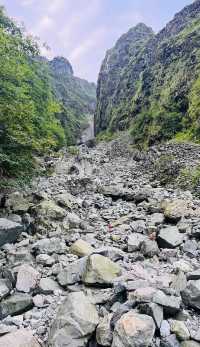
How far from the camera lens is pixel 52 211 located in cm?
1538

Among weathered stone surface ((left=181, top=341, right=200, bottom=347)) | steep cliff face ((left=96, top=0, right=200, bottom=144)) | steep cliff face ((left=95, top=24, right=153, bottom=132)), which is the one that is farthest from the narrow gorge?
steep cliff face ((left=95, top=24, right=153, bottom=132))

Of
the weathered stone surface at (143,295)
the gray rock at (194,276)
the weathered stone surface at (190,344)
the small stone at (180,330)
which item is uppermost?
the weathered stone surface at (143,295)

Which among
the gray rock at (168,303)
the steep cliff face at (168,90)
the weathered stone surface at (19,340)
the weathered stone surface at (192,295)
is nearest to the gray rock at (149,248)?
the weathered stone surface at (192,295)

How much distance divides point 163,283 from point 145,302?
163 centimetres

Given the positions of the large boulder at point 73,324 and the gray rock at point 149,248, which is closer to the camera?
the large boulder at point 73,324

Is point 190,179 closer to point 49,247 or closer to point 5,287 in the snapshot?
point 49,247

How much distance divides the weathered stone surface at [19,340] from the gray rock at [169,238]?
20.6 ft

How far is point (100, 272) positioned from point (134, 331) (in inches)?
114

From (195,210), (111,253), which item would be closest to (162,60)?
(195,210)

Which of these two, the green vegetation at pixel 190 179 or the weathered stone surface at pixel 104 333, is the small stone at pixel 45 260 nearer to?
the weathered stone surface at pixel 104 333

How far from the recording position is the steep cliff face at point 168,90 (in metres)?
50.2

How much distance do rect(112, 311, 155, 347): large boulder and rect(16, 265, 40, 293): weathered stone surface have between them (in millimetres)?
3431

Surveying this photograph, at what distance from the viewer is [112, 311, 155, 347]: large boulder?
247 inches

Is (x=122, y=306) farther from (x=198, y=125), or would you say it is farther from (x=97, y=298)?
(x=198, y=125)
